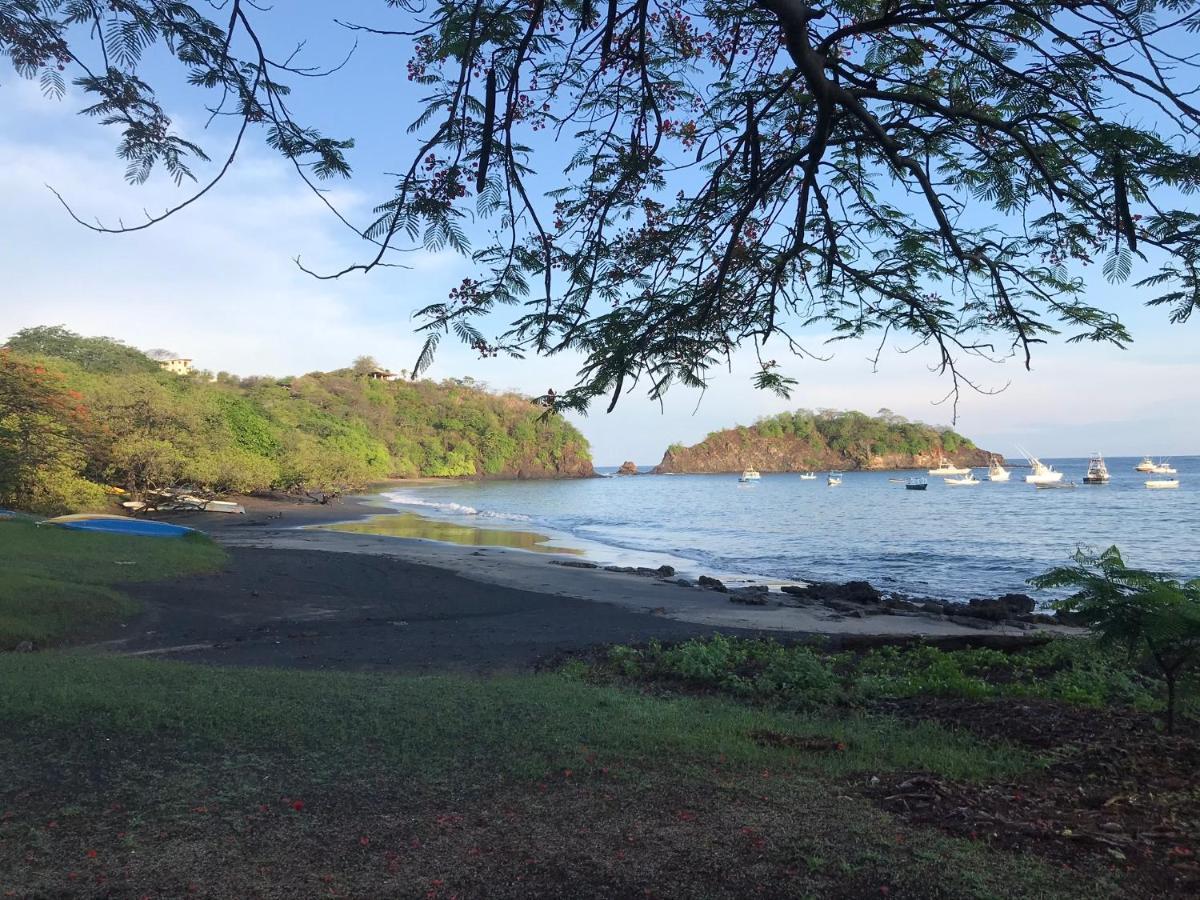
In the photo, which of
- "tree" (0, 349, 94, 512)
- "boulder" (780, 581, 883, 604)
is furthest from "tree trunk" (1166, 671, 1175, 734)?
"tree" (0, 349, 94, 512)

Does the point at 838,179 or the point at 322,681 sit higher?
the point at 838,179

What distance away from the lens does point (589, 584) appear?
19750mm

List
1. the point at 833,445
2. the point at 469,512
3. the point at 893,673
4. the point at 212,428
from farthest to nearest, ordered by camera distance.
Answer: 1. the point at 833,445
2. the point at 469,512
3. the point at 212,428
4. the point at 893,673

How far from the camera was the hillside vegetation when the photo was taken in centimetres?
2362

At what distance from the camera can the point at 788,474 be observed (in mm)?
134875

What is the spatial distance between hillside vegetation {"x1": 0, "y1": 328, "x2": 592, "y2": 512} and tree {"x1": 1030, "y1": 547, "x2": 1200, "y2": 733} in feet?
14.1

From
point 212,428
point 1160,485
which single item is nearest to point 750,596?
point 212,428

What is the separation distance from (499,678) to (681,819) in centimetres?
503

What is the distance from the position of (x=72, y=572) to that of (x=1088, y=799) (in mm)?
15215

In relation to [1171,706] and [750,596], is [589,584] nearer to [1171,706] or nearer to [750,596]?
[750,596]

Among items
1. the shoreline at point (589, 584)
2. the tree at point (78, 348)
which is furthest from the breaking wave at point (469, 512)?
the tree at point (78, 348)

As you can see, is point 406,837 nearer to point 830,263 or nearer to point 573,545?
point 830,263

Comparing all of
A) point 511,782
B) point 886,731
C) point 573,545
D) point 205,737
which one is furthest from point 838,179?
point 573,545

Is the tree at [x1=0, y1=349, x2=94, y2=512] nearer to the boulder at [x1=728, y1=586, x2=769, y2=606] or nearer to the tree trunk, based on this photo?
the boulder at [x1=728, y1=586, x2=769, y2=606]
